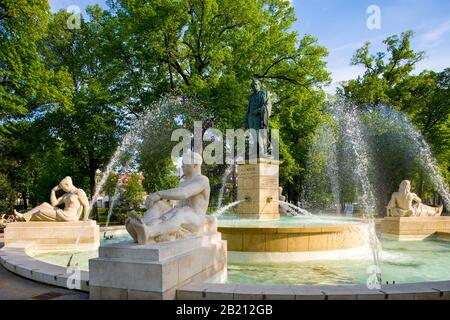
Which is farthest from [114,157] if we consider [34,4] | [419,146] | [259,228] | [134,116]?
[419,146]

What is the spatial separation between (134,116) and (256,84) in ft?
37.9

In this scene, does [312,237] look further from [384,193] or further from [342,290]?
[384,193]

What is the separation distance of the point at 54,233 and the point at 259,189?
683cm

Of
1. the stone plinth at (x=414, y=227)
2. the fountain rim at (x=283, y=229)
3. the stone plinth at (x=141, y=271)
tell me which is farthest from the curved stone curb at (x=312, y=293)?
the stone plinth at (x=414, y=227)

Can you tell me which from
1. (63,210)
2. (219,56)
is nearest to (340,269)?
(63,210)

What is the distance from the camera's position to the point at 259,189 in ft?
45.1

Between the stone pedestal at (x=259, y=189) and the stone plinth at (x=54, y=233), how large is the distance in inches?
210

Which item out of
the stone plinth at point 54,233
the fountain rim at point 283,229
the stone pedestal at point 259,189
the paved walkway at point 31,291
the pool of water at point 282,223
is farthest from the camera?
the stone pedestal at point 259,189

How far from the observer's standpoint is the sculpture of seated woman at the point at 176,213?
518cm

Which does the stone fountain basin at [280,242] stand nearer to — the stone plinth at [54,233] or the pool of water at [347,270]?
the pool of water at [347,270]

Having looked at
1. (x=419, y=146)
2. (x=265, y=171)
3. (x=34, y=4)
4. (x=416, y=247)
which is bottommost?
(x=416, y=247)
